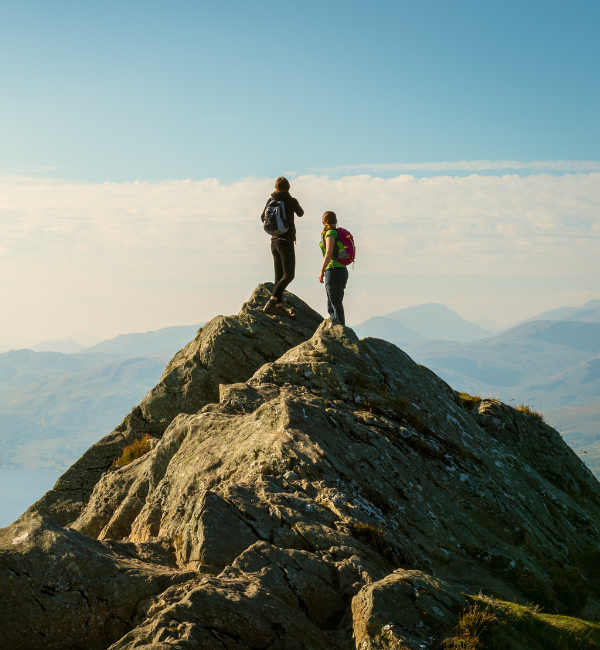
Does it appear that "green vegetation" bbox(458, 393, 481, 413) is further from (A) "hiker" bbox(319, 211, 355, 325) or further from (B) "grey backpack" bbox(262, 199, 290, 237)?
(B) "grey backpack" bbox(262, 199, 290, 237)

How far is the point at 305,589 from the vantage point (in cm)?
877

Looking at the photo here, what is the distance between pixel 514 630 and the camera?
8.41 m

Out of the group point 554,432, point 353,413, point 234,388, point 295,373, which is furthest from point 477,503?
point 554,432

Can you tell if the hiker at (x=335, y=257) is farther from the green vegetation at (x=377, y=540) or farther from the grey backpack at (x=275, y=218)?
the green vegetation at (x=377, y=540)

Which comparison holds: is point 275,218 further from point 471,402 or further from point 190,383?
point 471,402

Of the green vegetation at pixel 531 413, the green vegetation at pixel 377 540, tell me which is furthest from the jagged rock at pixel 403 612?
the green vegetation at pixel 531 413

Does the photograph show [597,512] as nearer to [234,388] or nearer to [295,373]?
[295,373]

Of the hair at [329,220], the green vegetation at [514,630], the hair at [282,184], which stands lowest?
the green vegetation at [514,630]

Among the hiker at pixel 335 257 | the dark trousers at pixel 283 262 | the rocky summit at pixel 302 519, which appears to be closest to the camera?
the rocky summit at pixel 302 519

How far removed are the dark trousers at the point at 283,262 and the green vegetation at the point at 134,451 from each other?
867cm

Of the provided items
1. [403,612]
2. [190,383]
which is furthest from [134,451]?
[403,612]

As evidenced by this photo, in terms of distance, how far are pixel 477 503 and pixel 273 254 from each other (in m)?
13.5

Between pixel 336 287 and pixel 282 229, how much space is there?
3279 mm

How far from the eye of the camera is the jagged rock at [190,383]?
2011 centimetres
